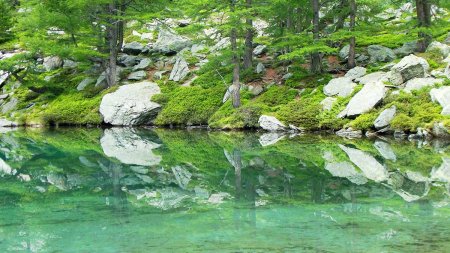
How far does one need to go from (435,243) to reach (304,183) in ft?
14.9

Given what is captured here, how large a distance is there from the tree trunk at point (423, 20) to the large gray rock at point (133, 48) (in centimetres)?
1953

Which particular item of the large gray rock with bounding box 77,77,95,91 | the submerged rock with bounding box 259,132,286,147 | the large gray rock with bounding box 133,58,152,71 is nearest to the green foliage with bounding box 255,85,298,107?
the submerged rock with bounding box 259,132,286,147

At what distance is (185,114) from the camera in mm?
26141

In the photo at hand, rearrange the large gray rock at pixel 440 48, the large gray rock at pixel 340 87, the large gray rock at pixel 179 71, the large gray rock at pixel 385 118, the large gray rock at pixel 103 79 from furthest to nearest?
the large gray rock at pixel 103 79
the large gray rock at pixel 179 71
the large gray rock at pixel 440 48
the large gray rock at pixel 340 87
the large gray rock at pixel 385 118

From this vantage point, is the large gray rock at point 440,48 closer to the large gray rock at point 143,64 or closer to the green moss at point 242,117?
the green moss at point 242,117

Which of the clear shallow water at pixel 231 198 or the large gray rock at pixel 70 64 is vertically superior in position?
the large gray rock at pixel 70 64

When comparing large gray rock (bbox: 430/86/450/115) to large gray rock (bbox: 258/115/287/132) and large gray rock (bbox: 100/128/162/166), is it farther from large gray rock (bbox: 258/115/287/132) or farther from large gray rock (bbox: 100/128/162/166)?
large gray rock (bbox: 100/128/162/166)

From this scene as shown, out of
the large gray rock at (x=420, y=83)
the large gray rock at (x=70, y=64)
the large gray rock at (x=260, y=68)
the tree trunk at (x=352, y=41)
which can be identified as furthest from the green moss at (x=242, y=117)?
the large gray rock at (x=70, y=64)

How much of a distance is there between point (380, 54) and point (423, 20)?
282cm

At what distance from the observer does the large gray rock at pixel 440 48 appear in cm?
2191

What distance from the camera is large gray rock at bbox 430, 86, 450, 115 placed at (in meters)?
17.4

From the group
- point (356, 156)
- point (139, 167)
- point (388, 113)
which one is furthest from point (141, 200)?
point (388, 113)

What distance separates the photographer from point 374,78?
2175 centimetres

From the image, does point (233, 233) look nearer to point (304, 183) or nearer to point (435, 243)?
point (435, 243)
